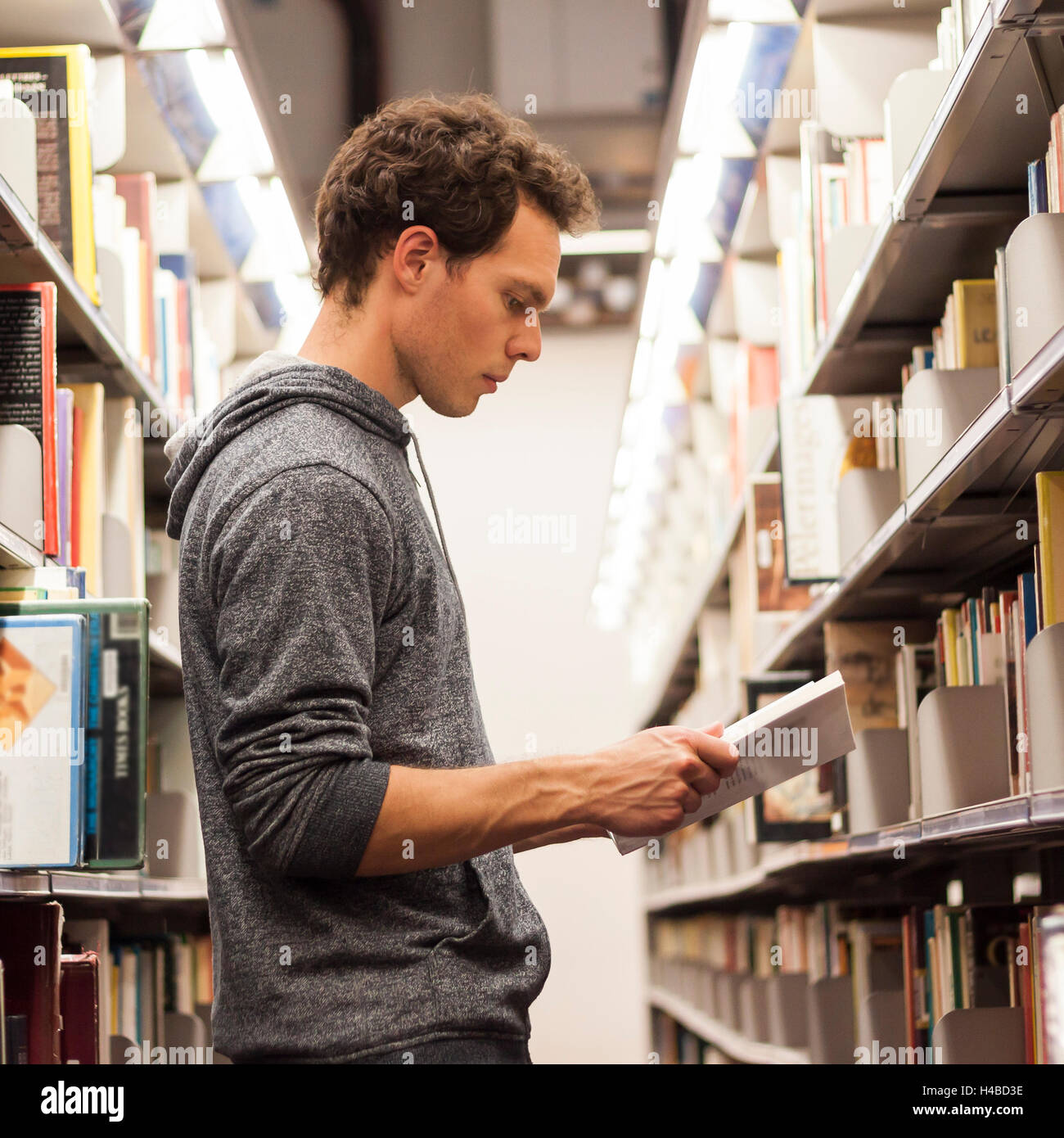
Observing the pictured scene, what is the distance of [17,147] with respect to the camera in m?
2.01

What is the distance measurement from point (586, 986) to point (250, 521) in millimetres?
5216

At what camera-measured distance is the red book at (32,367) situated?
2.04m

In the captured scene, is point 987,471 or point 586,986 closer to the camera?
point 987,471

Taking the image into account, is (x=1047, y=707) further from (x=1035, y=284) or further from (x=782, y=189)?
(x=782, y=189)

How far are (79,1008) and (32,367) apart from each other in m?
1.01

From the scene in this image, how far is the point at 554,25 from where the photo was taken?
184 inches

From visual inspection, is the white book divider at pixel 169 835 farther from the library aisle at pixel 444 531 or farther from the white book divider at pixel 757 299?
the white book divider at pixel 757 299

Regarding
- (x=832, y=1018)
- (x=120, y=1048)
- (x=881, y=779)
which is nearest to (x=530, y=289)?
(x=881, y=779)

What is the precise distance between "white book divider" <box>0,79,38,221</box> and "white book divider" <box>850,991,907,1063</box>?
221 centimetres

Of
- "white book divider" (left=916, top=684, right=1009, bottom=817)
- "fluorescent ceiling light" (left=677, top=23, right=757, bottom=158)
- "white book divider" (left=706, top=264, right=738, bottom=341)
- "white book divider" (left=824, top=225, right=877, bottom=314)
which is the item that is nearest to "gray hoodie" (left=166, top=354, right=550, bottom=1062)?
"white book divider" (left=916, top=684, right=1009, bottom=817)

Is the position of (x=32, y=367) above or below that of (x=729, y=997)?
above

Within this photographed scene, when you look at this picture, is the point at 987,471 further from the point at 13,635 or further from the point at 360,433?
the point at 13,635
